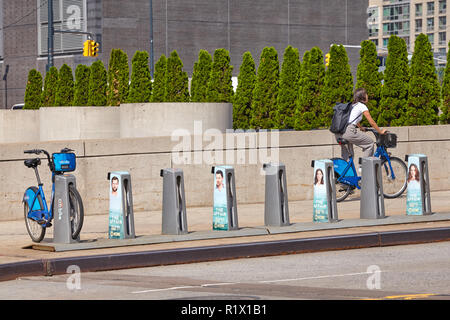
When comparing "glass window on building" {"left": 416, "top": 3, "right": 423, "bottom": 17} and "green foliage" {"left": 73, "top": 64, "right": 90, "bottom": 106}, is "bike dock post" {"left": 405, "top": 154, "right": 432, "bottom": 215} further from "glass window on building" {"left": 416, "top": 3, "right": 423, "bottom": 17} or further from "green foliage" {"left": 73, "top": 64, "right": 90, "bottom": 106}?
"glass window on building" {"left": 416, "top": 3, "right": 423, "bottom": 17}

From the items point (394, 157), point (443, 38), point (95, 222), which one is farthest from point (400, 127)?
point (443, 38)

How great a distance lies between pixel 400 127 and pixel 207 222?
572cm

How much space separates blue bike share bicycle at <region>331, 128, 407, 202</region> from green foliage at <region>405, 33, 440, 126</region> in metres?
2.89

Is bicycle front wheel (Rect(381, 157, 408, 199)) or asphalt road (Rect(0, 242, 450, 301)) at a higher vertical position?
bicycle front wheel (Rect(381, 157, 408, 199))

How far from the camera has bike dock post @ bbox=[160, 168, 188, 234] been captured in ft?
39.7

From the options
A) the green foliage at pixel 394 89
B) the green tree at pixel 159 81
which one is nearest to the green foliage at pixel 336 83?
the green foliage at pixel 394 89

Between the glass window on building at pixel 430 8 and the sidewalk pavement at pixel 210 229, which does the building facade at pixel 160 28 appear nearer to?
the sidewalk pavement at pixel 210 229

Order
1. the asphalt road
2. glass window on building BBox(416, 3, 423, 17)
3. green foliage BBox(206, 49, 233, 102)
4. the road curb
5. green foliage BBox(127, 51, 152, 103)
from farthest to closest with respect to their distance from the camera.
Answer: glass window on building BBox(416, 3, 423, 17)
green foliage BBox(127, 51, 152, 103)
green foliage BBox(206, 49, 233, 102)
the road curb
the asphalt road

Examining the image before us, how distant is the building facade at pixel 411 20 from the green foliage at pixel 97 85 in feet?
438

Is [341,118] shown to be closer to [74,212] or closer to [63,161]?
[63,161]

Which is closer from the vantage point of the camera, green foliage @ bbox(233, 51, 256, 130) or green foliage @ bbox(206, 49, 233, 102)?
green foliage @ bbox(233, 51, 256, 130)

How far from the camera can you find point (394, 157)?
16688mm

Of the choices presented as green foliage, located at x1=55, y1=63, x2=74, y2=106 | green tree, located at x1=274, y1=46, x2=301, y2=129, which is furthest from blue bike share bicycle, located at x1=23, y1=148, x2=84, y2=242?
green foliage, located at x1=55, y1=63, x2=74, y2=106
